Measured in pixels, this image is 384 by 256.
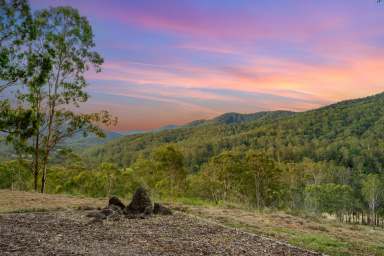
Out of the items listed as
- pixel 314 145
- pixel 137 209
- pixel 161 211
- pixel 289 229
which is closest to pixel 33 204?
pixel 137 209

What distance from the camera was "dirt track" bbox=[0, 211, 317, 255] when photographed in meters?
8.94

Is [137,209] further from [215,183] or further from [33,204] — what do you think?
[215,183]

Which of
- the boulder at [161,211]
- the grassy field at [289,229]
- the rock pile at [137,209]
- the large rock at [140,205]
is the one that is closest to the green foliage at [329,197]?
the grassy field at [289,229]

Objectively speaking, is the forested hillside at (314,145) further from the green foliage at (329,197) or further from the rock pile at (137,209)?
the rock pile at (137,209)

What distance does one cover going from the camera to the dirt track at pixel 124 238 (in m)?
8.94

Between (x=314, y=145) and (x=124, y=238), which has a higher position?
(x=314, y=145)

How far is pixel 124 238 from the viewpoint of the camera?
33.9 ft

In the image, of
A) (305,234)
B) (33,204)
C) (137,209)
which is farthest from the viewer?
(33,204)

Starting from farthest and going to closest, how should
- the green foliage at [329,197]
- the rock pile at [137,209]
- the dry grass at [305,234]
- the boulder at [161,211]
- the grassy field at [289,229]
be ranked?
the green foliage at [329,197], the boulder at [161,211], the rock pile at [137,209], the grassy field at [289,229], the dry grass at [305,234]

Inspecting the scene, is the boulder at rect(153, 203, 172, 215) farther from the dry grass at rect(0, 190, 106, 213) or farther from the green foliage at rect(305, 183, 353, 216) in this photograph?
the green foliage at rect(305, 183, 353, 216)

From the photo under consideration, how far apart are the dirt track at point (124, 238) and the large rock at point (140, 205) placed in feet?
2.43

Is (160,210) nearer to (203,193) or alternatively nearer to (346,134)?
(203,193)

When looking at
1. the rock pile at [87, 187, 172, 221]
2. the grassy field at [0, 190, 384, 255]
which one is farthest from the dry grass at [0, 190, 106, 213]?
the rock pile at [87, 187, 172, 221]

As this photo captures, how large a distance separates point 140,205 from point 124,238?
384cm
